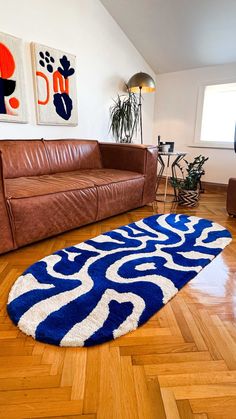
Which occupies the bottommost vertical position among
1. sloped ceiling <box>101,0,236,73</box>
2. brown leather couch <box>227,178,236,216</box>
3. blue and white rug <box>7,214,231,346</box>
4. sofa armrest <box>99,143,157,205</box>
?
blue and white rug <box>7,214,231,346</box>

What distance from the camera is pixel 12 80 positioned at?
A: 219 cm

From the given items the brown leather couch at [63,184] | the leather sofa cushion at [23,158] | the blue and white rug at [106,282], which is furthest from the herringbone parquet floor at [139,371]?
the leather sofa cushion at [23,158]

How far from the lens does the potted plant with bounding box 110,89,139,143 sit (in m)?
3.25

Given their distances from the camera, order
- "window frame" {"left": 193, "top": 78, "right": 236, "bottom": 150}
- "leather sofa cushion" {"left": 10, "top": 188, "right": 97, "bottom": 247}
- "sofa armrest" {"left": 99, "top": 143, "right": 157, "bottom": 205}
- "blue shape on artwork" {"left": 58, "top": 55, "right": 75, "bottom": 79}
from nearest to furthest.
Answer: "leather sofa cushion" {"left": 10, "top": 188, "right": 97, "bottom": 247} < "sofa armrest" {"left": 99, "top": 143, "right": 157, "bottom": 205} < "blue shape on artwork" {"left": 58, "top": 55, "right": 75, "bottom": 79} < "window frame" {"left": 193, "top": 78, "right": 236, "bottom": 150}

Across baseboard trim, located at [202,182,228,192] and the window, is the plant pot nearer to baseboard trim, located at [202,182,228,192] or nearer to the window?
baseboard trim, located at [202,182,228,192]

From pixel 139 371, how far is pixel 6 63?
246cm

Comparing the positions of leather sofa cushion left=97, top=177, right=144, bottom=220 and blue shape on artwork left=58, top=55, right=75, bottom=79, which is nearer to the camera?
leather sofa cushion left=97, top=177, right=144, bottom=220

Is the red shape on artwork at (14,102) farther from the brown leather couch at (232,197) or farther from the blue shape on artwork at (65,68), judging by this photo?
the brown leather couch at (232,197)

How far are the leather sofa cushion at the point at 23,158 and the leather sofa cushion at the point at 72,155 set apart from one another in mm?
84

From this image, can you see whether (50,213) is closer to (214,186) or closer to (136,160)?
(136,160)

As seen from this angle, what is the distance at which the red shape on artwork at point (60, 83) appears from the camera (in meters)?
2.53

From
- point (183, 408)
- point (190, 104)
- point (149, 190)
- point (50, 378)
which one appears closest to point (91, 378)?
point (50, 378)

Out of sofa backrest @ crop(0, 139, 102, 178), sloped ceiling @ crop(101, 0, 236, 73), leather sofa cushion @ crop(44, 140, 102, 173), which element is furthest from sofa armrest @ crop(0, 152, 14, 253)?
sloped ceiling @ crop(101, 0, 236, 73)

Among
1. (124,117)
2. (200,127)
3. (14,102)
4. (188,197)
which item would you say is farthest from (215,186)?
(14,102)
